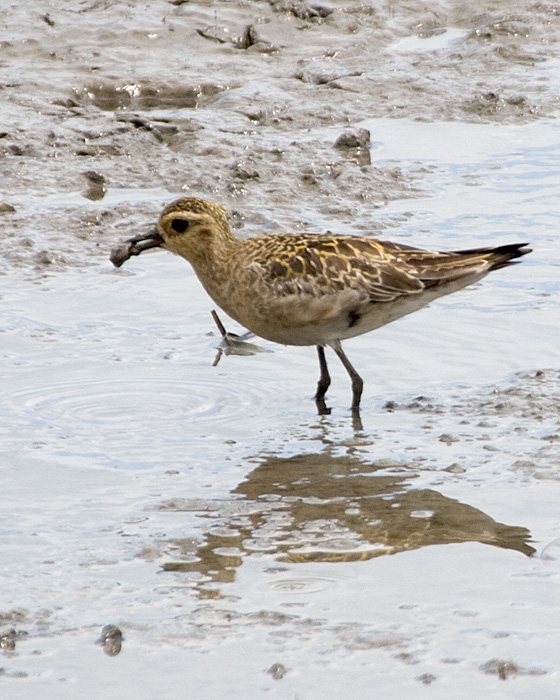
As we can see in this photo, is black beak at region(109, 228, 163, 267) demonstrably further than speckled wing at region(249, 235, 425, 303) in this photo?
Yes

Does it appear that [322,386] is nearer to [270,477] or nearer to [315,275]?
[315,275]

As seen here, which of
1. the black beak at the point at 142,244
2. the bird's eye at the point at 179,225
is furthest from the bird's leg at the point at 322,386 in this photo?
the black beak at the point at 142,244

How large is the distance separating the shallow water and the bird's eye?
0.91 m

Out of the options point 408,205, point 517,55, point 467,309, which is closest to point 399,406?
point 467,309

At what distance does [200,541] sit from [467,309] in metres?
3.91

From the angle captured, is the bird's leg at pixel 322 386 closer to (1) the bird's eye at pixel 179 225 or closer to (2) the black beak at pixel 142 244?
(1) the bird's eye at pixel 179 225

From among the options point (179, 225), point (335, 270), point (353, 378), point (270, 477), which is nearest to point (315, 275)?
point (335, 270)

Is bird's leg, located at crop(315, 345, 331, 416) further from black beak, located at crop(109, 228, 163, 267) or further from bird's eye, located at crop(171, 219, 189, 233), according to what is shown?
black beak, located at crop(109, 228, 163, 267)

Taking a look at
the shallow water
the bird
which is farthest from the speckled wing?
the shallow water

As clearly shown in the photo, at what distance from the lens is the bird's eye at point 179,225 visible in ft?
25.2

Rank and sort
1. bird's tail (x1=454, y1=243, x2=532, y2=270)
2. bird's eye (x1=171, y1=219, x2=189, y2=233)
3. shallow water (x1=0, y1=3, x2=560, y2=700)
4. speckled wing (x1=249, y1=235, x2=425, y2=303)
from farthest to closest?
bird's eye (x1=171, y1=219, x2=189, y2=233) → bird's tail (x1=454, y1=243, x2=532, y2=270) → speckled wing (x1=249, y1=235, x2=425, y2=303) → shallow water (x1=0, y1=3, x2=560, y2=700)

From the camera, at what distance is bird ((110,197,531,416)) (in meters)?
7.38

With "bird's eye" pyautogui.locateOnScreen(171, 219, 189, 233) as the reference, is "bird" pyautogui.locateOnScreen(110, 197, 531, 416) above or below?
below

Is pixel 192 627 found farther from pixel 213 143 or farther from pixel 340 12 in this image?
pixel 340 12
